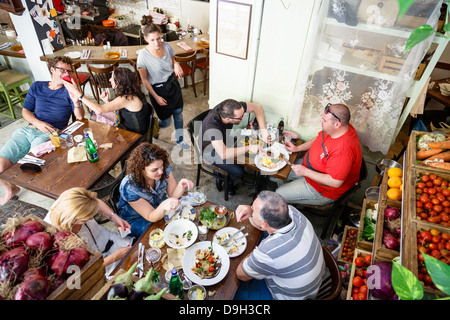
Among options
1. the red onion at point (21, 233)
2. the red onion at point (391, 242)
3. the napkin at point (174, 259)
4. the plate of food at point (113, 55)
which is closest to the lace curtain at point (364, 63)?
the red onion at point (391, 242)

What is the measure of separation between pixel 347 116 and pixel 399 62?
2.30 feet

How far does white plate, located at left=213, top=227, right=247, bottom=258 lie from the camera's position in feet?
6.80

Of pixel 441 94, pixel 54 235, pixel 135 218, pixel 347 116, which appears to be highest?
pixel 54 235

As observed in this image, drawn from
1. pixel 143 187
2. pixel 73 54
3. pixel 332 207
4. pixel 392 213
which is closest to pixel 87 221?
pixel 143 187

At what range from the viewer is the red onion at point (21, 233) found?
1002 mm

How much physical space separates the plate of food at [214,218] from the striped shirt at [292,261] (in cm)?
46

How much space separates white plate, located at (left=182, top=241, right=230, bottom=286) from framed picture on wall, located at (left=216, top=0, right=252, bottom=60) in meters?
2.37

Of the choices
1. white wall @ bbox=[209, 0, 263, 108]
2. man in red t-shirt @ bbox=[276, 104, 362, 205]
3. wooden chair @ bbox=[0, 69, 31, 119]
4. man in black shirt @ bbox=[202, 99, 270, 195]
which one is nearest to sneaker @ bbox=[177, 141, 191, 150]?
white wall @ bbox=[209, 0, 263, 108]

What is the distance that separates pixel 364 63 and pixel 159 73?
2618mm

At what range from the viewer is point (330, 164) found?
2783mm

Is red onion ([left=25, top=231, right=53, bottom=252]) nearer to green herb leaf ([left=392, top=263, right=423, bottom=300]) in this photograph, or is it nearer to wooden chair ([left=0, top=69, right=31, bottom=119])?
green herb leaf ([left=392, top=263, right=423, bottom=300])

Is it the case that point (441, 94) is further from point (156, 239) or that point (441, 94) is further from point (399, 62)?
point (156, 239)

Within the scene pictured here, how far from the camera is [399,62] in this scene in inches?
103

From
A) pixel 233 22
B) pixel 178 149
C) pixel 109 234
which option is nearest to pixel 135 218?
pixel 109 234
